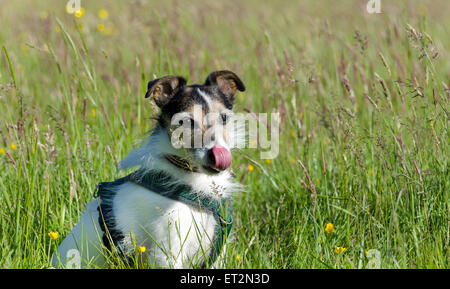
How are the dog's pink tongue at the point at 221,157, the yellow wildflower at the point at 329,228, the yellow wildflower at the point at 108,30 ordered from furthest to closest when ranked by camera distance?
the yellow wildflower at the point at 108,30
the yellow wildflower at the point at 329,228
the dog's pink tongue at the point at 221,157

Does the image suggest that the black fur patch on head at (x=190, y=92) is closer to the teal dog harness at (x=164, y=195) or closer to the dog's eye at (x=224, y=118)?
the dog's eye at (x=224, y=118)

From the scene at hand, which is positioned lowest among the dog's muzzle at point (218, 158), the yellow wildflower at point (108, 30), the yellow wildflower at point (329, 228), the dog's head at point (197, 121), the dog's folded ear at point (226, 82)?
the yellow wildflower at point (329, 228)

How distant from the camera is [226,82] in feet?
11.1

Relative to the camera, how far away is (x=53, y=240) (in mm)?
3332

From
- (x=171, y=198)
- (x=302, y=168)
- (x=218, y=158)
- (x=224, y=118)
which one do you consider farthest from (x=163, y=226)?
(x=302, y=168)

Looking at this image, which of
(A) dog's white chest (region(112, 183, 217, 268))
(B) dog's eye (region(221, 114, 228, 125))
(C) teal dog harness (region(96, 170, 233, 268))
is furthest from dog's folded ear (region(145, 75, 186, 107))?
(A) dog's white chest (region(112, 183, 217, 268))

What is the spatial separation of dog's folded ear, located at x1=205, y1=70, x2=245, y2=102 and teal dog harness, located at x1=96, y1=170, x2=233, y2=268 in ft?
2.37

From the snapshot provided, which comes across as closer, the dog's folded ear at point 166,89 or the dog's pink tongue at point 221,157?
the dog's pink tongue at point 221,157

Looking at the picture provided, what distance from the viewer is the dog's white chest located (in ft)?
9.36

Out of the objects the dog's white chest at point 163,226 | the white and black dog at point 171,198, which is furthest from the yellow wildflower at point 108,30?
the dog's white chest at point 163,226

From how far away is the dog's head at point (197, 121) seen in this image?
2803 mm

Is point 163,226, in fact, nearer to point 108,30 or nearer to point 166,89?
point 166,89

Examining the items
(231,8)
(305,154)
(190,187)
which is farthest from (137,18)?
(231,8)
